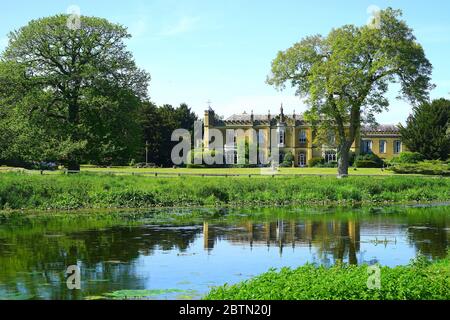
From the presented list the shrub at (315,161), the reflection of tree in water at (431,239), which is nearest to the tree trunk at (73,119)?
the reflection of tree in water at (431,239)

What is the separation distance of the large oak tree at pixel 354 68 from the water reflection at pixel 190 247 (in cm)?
1783

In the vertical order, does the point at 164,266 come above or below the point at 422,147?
below

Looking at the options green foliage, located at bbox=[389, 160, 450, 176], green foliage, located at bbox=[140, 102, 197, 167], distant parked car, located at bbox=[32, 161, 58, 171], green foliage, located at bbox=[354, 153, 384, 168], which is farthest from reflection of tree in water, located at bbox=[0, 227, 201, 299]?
green foliage, located at bbox=[140, 102, 197, 167]

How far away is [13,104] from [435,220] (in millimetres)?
28690

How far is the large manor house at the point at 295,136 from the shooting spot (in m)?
82.8

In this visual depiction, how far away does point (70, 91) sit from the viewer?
45.3 m

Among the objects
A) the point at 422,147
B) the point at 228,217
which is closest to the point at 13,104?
the point at 228,217

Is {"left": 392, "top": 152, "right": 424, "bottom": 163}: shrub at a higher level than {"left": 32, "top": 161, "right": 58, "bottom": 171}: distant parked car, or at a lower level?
higher

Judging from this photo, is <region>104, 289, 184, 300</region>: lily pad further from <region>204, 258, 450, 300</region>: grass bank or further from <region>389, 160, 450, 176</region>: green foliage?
<region>389, 160, 450, 176</region>: green foliage

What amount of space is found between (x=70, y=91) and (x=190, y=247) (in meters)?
27.9

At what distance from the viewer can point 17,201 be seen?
31.2 m

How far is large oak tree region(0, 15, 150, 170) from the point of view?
4369 cm

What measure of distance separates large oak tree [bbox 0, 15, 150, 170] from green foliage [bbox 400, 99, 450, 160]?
110 feet
